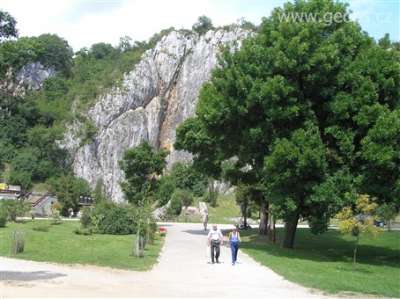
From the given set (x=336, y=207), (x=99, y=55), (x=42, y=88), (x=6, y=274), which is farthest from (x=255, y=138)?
(x=99, y=55)

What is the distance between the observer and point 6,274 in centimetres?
1603

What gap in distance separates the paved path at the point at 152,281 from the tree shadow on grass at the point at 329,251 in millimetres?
7124

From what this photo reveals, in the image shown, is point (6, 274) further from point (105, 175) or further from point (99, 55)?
point (99, 55)

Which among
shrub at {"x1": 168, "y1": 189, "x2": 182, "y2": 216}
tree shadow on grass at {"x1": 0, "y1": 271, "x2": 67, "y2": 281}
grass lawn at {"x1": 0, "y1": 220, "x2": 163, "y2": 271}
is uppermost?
shrub at {"x1": 168, "y1": 189, "x2": 182, "y2": 216}

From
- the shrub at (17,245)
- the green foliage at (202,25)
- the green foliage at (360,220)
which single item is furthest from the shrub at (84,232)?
the green foliage at (202,25)

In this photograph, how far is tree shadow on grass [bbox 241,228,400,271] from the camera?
27.4 metres

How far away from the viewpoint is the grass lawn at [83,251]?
20.1 m

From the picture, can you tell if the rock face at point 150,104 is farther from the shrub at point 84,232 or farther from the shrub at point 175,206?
the shrub at point 84,232

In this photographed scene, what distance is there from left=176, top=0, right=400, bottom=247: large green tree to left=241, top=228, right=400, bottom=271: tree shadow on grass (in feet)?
5.21

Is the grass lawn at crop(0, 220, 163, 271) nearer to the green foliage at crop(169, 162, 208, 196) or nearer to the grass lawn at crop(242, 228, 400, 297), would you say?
the grass lawn at crop(242, 228, 400, 297)

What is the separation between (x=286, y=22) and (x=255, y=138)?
6.28m

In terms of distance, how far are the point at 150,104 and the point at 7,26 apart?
301ft

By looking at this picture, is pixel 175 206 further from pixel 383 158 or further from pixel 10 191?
pixel 383 158

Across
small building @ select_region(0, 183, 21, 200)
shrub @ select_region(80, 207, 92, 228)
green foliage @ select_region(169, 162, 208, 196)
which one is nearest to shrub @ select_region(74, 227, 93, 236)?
shrub @ select_region(80, 207, 92, 228)
